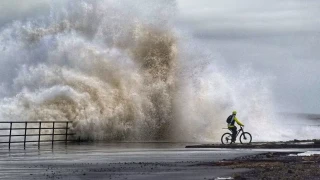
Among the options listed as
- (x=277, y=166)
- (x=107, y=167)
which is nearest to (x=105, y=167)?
(x=107, y=167)

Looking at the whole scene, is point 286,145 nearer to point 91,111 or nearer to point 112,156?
point 112,156

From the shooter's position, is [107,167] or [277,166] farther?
[107,167]

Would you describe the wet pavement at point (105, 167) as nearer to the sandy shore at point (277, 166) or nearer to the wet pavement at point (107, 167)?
the wet pavement at point (107, 167)

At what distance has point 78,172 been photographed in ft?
64.0

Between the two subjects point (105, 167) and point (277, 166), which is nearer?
point (277, 166)

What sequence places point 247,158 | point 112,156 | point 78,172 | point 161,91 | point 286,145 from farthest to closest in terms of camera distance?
point 161,91 → point 286,145 → point 112,156 → point 247,158 → point 78,172

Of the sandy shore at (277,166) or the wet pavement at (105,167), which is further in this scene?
the wet pavement at (105,167)

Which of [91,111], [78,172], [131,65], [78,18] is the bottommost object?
[78,172]

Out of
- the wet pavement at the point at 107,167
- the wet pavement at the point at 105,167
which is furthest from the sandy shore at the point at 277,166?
the wet pavement at the point at 105,167

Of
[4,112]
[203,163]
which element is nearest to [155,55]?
[4,112]

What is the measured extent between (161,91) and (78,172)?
29160mm

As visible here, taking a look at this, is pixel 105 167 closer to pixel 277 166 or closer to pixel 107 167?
pixel 107 167

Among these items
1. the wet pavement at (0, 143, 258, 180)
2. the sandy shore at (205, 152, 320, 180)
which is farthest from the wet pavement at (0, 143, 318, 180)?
the sandy shore at (205, 152, 320, 180)

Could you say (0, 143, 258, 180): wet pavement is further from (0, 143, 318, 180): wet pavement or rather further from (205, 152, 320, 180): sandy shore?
(205, 152, 320, 180): sandy shore
